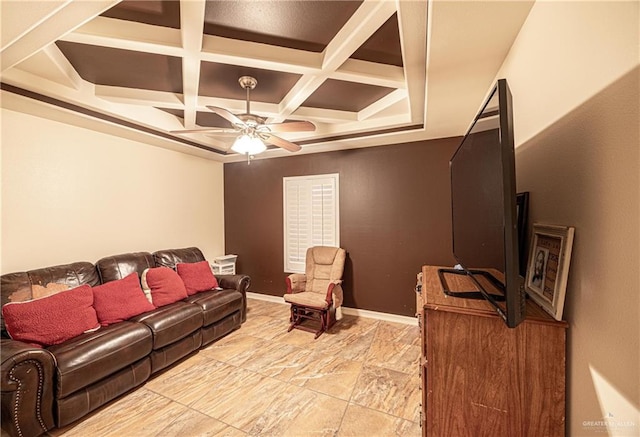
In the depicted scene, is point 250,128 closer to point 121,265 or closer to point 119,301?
point 119,301

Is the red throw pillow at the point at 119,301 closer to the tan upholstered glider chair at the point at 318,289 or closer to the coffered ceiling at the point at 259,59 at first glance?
the tan upholstered glider chair at the point at 318,289

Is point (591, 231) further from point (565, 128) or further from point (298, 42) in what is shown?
point (298, 42)

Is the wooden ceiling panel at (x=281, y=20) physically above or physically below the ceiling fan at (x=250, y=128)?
above

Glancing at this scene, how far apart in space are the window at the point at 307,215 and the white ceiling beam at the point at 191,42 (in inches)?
78.3

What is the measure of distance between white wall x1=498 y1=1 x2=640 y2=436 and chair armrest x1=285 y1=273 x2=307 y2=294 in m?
2.89

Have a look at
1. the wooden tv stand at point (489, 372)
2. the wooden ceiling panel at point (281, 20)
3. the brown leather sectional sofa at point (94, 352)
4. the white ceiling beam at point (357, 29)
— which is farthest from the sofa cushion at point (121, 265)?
the wooden tv stand at point (489, 372)

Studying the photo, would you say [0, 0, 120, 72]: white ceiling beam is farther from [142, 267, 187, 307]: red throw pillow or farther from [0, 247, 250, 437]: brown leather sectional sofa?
[142, 267, 187, 307]: red throw pillow

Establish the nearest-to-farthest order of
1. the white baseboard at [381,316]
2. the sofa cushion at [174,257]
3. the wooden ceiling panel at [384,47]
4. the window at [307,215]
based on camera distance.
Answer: the wooden ceiling panel at [384,47] < the sofa cushion at [174,257] < the white baseboard at [381,316] < the window at [307,215]

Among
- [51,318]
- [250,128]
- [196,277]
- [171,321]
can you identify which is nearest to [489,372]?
[250,128]

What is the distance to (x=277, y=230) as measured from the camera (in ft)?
14.6

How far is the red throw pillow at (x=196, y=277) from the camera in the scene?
3156 mm

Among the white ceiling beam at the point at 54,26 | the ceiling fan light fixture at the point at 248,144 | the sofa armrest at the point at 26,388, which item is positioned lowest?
the sofa armrest at the point at 26,388

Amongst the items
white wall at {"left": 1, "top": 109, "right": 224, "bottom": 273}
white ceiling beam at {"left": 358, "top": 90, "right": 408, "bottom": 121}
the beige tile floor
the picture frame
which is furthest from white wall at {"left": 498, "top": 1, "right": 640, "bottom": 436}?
white wall at {"left": 1, "top": 109, "right": 224, "bottom": 273}

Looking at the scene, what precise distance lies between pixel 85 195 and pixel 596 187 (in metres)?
4.16
